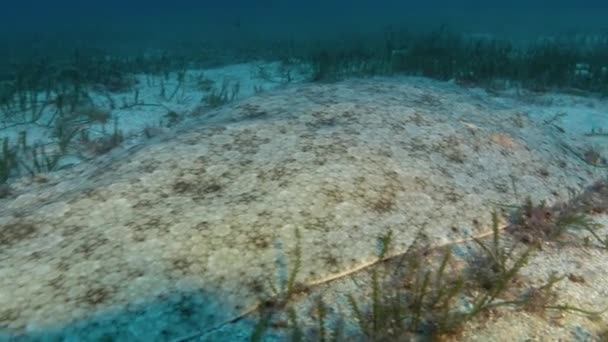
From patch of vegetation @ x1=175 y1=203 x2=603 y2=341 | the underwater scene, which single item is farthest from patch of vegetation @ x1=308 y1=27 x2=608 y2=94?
patch of vegetation @ x1=175 y1=203 x2=603 y2=341

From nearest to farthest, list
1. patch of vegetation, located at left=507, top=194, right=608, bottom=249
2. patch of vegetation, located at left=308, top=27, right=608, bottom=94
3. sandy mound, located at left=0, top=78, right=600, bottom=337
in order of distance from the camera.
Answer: sandy mound, located at left=0, top=78, right=600, bottom=337 → patch of vegetation, located at left=507, top=194, right=608, bottom=249 → patch of vegetation, located at left=308, top=27, right=608, bottom=94

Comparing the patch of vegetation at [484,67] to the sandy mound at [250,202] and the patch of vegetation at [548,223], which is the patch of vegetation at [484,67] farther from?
the patch of vegetation at [548,223]

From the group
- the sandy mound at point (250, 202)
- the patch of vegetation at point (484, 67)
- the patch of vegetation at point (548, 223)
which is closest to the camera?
the sandy mound at point (250, 202)

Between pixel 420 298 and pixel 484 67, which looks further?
pixel 484 67

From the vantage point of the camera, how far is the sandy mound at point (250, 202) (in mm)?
2486

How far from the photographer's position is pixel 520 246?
139 inches

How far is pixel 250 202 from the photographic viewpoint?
10.1ft

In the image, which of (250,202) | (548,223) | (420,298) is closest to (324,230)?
(250,202)

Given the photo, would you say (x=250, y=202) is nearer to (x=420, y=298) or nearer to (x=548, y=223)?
(x=420, y=298)

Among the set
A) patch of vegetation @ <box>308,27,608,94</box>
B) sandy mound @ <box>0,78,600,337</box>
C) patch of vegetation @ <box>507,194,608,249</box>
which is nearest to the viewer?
sandy mound @ <box>0,78,600,337</box>

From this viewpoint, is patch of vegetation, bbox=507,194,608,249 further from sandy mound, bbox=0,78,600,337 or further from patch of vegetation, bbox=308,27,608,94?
patch of vegetation, bbox=308,27,608,94

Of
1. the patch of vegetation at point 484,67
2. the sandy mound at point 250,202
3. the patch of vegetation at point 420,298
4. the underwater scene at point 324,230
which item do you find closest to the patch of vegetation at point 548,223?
the underwater scene at point 324,230

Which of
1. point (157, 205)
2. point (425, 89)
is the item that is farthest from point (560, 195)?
point (157, 205)

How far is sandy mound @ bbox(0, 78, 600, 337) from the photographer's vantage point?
97.9 inches
